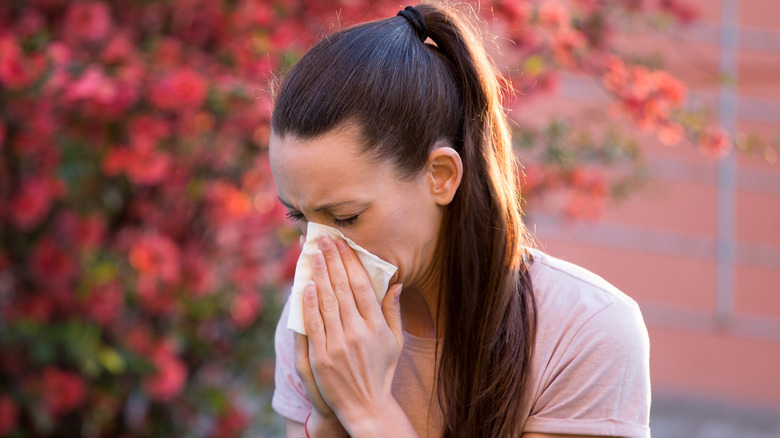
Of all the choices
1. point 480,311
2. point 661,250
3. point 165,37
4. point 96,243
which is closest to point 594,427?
point 480,311

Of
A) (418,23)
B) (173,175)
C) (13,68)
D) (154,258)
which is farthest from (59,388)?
(418,23)

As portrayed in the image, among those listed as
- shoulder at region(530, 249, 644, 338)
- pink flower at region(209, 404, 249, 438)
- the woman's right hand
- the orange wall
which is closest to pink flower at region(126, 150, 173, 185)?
the woman's right hand

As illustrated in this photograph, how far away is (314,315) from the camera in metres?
1.85

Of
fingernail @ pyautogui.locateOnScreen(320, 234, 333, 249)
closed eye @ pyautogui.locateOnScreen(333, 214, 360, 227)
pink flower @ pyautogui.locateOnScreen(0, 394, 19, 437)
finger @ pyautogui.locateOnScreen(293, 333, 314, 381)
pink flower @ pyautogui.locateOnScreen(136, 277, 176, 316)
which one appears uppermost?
closed eye @ pyautogui.locateOnScreen(333, 214, 360, 227)

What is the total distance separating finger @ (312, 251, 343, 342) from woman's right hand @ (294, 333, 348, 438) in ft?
0.27

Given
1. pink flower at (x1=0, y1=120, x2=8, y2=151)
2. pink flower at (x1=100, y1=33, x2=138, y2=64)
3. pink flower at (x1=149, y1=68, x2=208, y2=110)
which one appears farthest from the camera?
pink flower at (x1=0, y1=120, x2=8, y2=151)

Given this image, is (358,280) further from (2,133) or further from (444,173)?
(2,133)

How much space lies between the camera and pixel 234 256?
3678mm

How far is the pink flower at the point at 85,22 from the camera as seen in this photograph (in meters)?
3.08

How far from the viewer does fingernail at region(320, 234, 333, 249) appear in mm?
1793

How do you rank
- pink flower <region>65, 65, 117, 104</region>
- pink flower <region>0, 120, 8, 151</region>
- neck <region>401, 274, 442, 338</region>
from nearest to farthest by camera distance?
1. neck <region>401, 274, 442, 338</region>
2. pink flower <region>65, 65, 117, 104</region>
3. pink flower <region>0, 120, 8, 151</region>

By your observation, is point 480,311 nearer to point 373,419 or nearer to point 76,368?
point 373,419

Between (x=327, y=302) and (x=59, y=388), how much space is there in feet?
6.03

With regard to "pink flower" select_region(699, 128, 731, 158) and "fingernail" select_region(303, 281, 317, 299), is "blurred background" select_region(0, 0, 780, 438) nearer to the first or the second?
"pink flower" select_region(699, 128, 731, 158)
